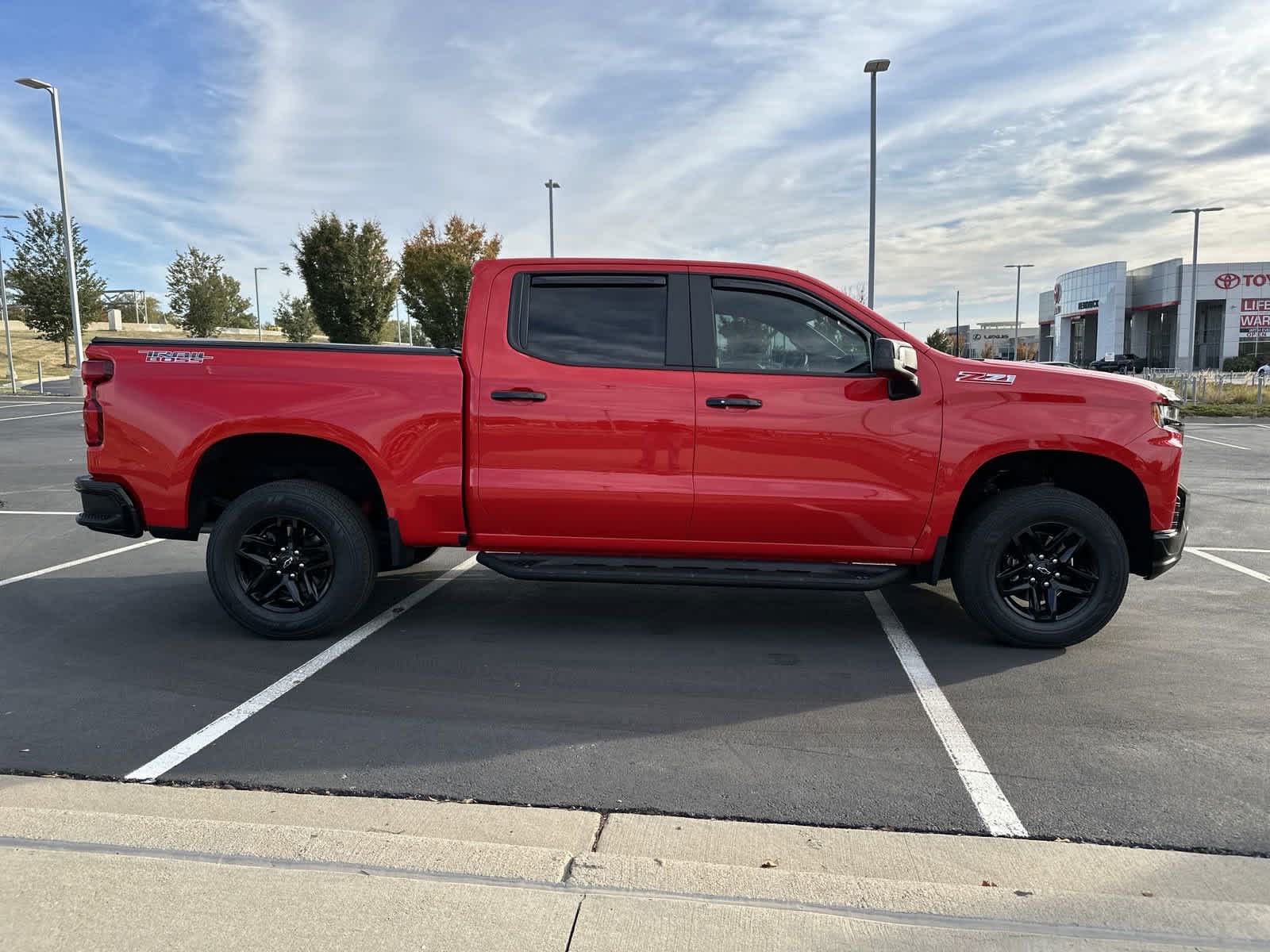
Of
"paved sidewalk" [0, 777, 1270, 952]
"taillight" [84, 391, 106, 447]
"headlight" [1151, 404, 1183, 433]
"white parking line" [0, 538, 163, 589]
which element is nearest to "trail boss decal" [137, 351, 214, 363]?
"taillight" [84, 391, 106, 447]

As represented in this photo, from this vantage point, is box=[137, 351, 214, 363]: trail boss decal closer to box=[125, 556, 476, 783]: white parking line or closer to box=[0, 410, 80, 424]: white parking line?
box=[125, 556, 476, 783]: white parking line

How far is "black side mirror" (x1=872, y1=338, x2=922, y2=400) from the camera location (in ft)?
14.6

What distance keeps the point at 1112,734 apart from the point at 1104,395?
1789mm

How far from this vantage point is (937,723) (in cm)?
393

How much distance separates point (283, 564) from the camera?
5.04 metres

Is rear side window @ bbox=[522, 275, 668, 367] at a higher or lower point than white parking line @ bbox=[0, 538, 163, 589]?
higher

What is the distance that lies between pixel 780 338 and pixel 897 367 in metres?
0.67

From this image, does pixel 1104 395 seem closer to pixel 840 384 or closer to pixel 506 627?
pixel 840 384

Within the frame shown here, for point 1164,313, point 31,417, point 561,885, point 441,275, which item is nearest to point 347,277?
point 441,275

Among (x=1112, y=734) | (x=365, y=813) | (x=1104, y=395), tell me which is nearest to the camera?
(x=365, y=813)

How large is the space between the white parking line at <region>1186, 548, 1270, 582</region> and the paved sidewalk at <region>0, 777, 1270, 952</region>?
15.4ft

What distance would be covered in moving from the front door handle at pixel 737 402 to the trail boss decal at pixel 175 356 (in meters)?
2.72

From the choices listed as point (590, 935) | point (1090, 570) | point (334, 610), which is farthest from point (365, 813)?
point (1090, 570)

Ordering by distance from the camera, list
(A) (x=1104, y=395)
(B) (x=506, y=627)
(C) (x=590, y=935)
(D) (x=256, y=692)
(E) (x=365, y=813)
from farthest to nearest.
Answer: (B) (x=506, y=627) → (A) (x=1104, y=395) → (D) (x=256, y=692) → (E) (x=365, y=813) → (C) (x=590, y=935)
